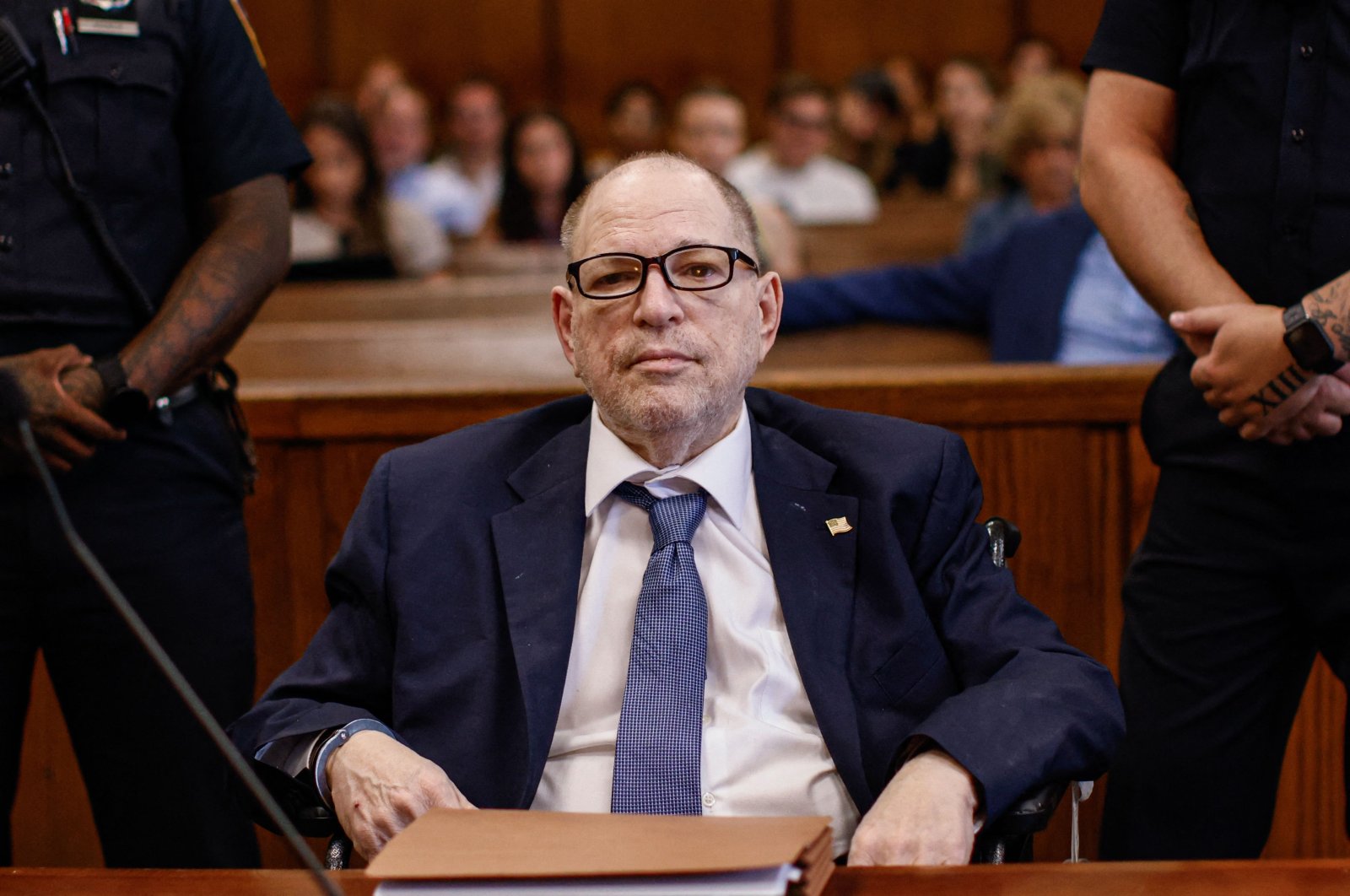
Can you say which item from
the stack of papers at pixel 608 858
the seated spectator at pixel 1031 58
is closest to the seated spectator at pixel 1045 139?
the stack of papers at pixel 608 858

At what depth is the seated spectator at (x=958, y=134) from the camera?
286 inches

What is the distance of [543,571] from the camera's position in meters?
1.53

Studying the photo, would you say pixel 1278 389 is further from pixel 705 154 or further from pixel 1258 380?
pixel 705 154

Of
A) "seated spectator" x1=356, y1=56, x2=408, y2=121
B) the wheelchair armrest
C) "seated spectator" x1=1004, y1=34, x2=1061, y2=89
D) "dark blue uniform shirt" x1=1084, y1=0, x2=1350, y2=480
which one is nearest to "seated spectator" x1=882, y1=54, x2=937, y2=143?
"seated spectator" x1=1004, y1=34, x2=1061, y2=89

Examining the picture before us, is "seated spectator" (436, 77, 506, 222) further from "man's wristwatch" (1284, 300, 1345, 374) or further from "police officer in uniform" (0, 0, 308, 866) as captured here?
"man's wristwatch" (1284, 300, 1345, 374)

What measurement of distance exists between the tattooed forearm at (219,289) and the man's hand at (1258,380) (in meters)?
1.16

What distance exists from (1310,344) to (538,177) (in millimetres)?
4592

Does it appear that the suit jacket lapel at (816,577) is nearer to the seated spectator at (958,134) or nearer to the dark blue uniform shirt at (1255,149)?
the dark blue uniform shirt at (1255,149)

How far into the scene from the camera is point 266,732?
1.42 m

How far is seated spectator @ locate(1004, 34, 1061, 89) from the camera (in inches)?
319

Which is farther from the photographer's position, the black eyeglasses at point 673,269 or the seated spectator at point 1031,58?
the seated spectator at point 1031,58

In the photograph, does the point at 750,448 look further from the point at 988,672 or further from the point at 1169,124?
the point at 1169,124

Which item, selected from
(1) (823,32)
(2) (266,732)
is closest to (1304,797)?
(2) (266,732)

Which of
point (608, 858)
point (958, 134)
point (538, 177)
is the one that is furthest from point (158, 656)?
point (958, 134)
